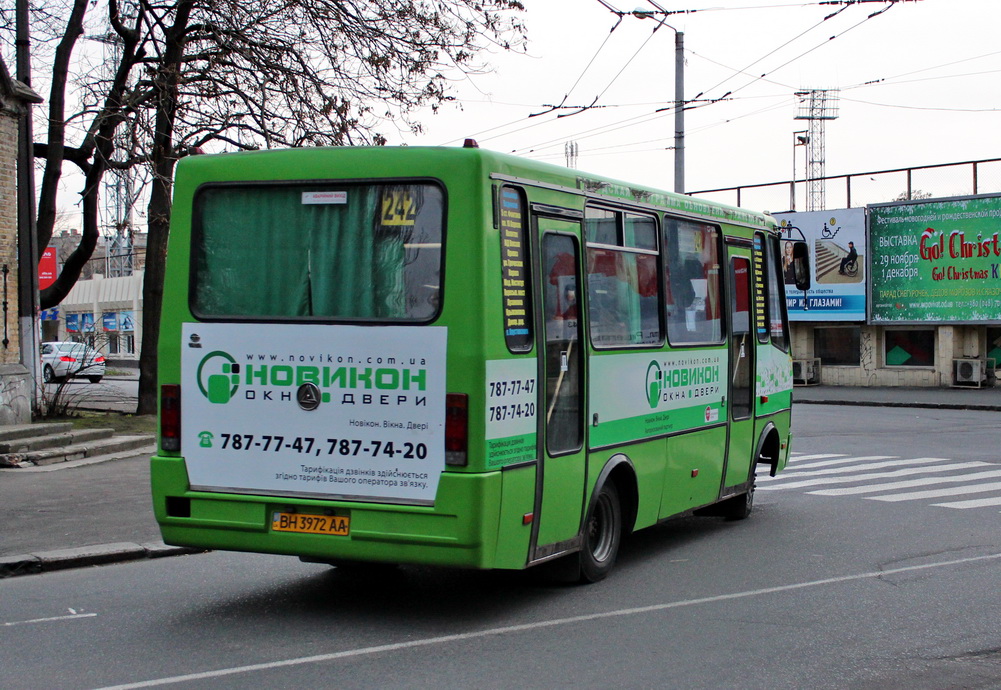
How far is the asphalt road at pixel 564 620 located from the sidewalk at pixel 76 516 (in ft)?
0.79

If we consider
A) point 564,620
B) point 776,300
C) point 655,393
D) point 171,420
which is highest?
point 776,300

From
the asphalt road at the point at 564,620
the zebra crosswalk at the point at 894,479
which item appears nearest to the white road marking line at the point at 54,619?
the asphalt road at the point at 564,620

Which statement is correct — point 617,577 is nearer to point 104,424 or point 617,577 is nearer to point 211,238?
point 211,238

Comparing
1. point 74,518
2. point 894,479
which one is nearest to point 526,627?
point 74,518

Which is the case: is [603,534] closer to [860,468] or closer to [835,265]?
[860,468]

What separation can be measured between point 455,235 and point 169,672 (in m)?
2.81

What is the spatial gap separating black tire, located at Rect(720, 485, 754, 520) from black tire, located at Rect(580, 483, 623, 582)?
10.0 feet

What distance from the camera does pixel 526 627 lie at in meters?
6.89

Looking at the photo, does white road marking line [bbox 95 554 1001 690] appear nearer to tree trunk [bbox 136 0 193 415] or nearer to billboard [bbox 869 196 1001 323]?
tree trunk [bbox 136 0 193 415]

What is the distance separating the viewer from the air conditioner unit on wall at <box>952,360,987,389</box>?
1273 inches

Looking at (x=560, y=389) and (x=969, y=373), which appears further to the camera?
(x=969, y=373)

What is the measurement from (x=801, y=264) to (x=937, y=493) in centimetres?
305

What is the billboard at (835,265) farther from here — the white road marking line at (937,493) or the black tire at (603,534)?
the black tire at (603,534)

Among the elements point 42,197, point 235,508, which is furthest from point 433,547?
point 42,197
